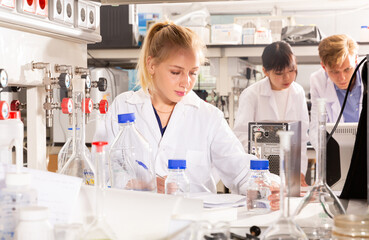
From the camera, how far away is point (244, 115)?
3.28 meters

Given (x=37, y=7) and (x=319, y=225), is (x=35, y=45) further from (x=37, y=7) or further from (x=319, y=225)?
(x=319, y=225)

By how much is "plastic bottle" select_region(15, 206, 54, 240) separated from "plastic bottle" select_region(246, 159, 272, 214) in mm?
688

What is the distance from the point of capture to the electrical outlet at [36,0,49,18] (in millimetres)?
1473

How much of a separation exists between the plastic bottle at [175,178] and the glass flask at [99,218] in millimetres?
458

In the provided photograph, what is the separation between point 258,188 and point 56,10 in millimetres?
866

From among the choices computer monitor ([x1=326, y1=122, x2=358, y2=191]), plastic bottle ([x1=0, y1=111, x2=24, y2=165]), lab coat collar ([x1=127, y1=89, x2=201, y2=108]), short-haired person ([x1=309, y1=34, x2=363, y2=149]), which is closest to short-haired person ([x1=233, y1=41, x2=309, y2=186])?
short-haired person ([x1=309, y1=34, x2=363, y2=149])

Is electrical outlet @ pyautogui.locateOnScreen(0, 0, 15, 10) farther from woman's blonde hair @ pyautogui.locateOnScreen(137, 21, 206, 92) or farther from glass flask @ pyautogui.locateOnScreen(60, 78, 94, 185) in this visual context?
woman's blonde hair @ pyautogui.locateOnScreen(137, 21, 206, 92)

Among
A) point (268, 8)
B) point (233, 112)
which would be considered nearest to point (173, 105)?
point (233, 112)

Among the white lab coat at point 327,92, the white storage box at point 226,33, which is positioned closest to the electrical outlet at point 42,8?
the white lab coat at point 327,92

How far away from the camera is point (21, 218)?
0.77 meters

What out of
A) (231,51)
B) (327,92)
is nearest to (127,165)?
(327,92)

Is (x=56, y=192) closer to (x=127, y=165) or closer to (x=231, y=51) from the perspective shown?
(x=127, y=165)

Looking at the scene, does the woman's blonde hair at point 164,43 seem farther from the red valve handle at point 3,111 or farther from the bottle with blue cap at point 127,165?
the red valve handle at point 3,111

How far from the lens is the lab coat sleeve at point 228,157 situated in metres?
1.85
